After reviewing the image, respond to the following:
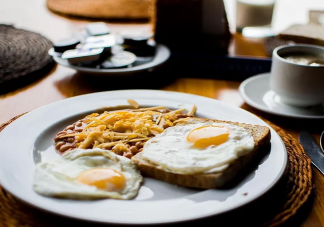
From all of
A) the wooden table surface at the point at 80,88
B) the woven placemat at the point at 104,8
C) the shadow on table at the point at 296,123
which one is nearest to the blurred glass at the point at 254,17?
the wooden table surface at the point at 80,88

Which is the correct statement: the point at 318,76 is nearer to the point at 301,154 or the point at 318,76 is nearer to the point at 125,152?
the point at 301,154

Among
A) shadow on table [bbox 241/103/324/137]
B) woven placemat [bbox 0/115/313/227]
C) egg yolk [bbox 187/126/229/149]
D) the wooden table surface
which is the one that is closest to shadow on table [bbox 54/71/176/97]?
the wooden table surface

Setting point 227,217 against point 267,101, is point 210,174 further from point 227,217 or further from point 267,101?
point 267,101

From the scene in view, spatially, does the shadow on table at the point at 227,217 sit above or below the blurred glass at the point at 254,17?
below

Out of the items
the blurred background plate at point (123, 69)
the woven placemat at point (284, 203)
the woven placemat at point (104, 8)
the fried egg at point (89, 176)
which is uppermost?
the woven placemat at point (104, 8)

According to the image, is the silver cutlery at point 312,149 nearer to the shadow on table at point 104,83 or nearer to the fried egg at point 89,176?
the fried egg at point 89,176

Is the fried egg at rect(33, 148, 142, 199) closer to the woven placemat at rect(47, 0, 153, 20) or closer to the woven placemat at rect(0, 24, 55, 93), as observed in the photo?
the woven placemat at rect(0, 24, 55, 93)
